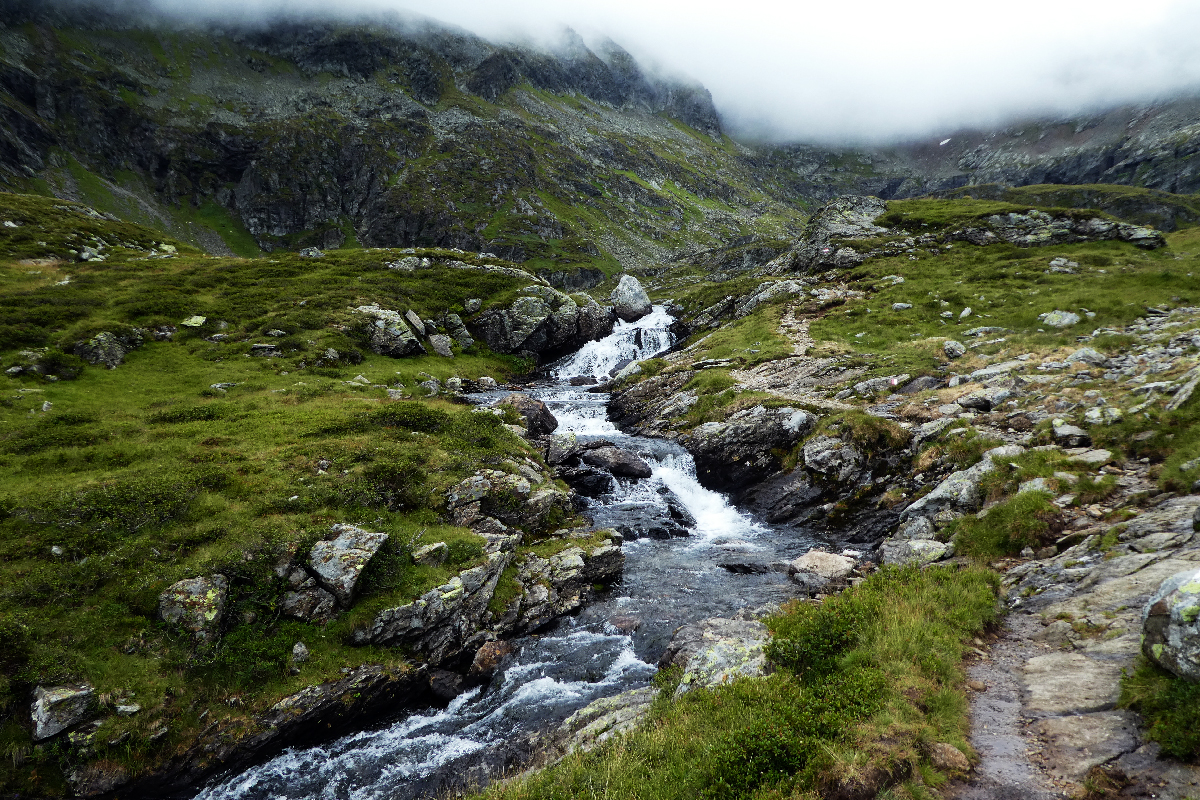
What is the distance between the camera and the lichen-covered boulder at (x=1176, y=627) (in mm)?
7027

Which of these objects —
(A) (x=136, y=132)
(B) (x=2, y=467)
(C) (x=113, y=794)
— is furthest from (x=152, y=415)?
(A) (x=136, y=132)

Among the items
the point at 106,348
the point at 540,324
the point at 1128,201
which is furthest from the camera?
the point at 1128,201

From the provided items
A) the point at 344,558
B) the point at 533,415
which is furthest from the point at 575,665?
the point at 533,415

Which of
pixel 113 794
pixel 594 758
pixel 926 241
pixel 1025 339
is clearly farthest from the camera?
pixel 926 241

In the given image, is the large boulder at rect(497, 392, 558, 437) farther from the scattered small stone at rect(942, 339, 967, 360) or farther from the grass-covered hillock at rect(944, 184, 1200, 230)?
the grass-covered hillock at rect(944, 184, 1200, 230)

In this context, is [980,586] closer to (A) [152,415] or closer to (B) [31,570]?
(B) [31,570]

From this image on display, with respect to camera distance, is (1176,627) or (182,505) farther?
(182,505)

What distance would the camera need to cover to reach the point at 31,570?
Result: 1519 cm

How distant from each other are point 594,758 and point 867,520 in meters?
19.5

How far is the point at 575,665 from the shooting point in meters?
16.9

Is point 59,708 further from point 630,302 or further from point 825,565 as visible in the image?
point 630,302

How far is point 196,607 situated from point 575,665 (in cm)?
1180

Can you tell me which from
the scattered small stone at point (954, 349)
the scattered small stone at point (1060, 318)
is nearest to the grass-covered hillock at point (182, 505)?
the scattered small stone at point (954, 349)

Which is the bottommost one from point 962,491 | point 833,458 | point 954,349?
point 833,458
